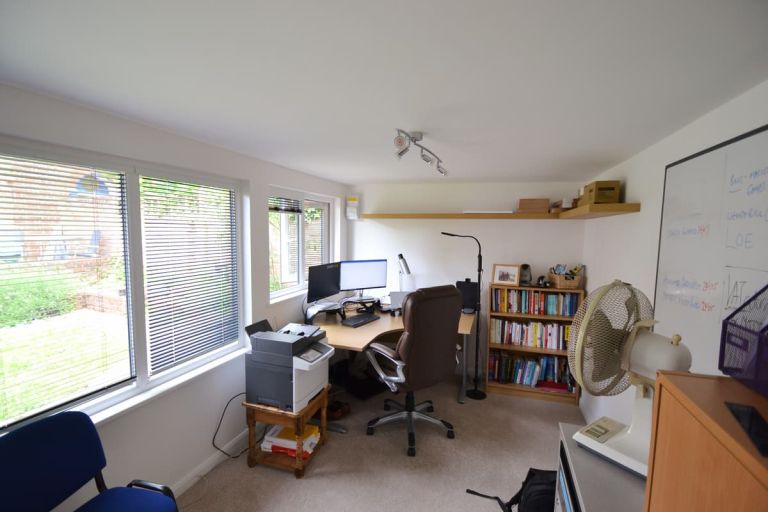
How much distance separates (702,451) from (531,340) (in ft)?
9.27

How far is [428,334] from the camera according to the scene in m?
2.28

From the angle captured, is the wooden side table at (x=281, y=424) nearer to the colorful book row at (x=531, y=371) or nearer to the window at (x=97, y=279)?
the window at (x=97, y=279)

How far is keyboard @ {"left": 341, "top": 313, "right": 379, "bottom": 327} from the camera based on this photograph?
9.29ft

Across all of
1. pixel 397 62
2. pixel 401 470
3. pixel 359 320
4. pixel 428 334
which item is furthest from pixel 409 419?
pixel 397 62

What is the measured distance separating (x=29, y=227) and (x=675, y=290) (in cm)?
288

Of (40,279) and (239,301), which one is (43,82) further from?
(239,301)

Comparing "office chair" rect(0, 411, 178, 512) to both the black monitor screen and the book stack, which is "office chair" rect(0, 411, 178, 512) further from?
the black monitor screen

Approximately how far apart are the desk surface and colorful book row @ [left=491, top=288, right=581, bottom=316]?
0.33 meters

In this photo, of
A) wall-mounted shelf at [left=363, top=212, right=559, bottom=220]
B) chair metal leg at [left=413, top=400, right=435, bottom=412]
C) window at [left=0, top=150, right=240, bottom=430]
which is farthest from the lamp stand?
window at [left=0, top=150, right=240, bottom=430]

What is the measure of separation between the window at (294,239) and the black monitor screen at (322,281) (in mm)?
352

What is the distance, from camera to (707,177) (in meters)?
1.29

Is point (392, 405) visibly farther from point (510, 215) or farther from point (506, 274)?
point (510, 215)

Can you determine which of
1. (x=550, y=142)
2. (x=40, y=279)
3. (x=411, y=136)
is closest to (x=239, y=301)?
(x=40, y=279)

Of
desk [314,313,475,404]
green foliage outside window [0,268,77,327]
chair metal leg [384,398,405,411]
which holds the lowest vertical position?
chair metal leg [384,398,405,411]
